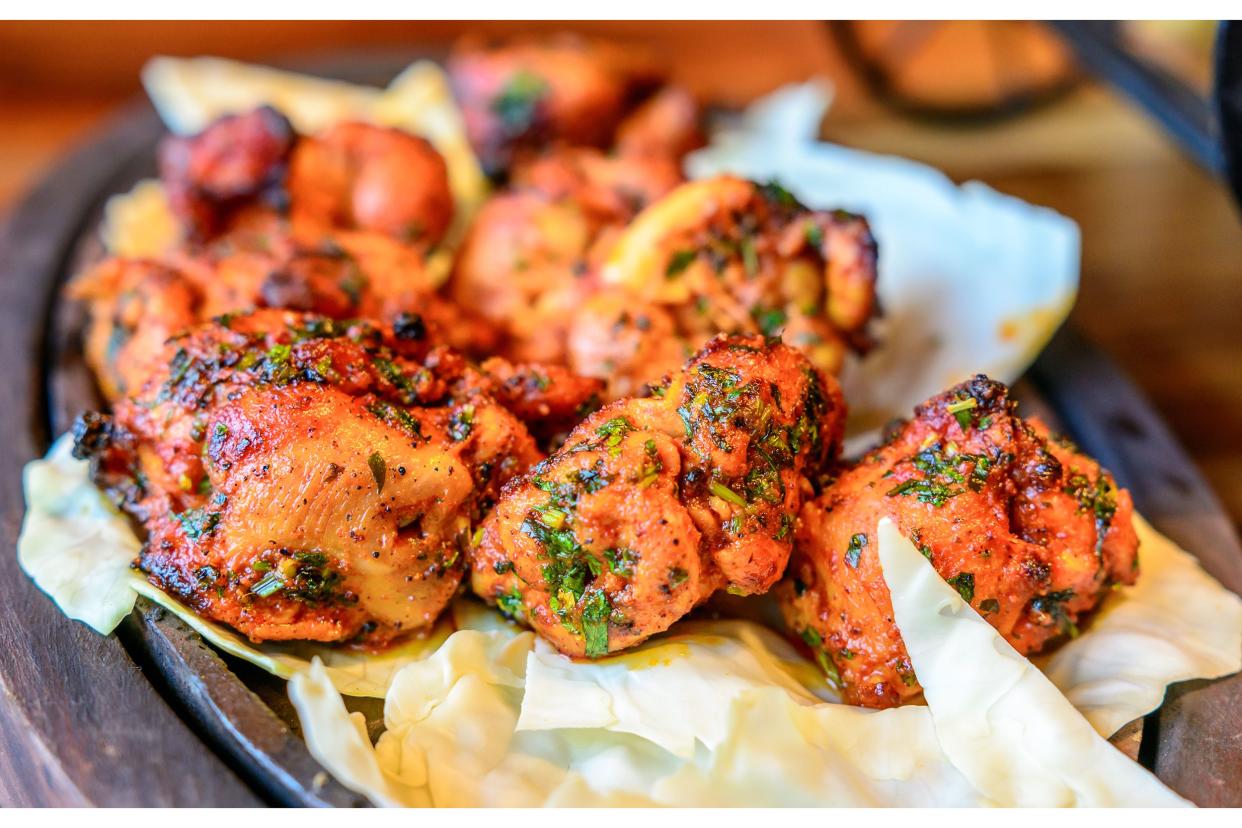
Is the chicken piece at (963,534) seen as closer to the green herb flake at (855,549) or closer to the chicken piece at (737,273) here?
the green herb flake at (855,549)

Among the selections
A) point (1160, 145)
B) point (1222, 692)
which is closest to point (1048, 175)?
point (1160, 145)

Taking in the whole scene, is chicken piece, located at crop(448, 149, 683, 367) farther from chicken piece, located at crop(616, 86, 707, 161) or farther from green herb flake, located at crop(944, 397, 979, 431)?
green herb flake, located at crop(944, 397, 979, 431)

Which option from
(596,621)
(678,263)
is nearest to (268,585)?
(596,621)

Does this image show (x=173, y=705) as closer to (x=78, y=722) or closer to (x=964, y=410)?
(x=78, y=722)

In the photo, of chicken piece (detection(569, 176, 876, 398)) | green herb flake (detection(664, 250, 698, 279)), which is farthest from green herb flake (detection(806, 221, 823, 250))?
green herb flake (detection(664, 250, 698, 279))

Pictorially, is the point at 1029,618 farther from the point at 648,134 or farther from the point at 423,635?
the point at 648,134

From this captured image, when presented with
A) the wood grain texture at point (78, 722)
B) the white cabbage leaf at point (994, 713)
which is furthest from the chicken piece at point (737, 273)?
the wood grain texture at point (78, 722)
